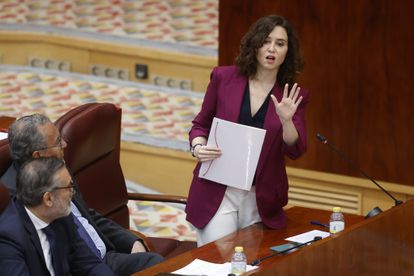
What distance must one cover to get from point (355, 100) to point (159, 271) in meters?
2.02

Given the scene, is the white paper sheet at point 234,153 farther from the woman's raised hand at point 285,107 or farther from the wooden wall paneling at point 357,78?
the wooden wall paneling at point 357,78

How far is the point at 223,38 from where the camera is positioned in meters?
4.88

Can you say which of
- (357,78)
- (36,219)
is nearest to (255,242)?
(36,219)

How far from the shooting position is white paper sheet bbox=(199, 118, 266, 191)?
10.7 feet

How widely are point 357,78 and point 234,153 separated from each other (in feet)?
4.90

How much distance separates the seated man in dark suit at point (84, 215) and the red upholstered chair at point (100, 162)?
138 mm

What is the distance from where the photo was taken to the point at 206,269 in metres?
2.91

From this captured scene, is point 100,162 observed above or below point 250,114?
below

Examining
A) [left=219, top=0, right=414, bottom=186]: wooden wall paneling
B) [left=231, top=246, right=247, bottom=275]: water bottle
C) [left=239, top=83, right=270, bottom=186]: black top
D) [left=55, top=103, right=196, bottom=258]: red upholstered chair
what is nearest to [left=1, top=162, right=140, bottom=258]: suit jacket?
[left=55, top=103, right=196, bottom=258]: red upholstered chair

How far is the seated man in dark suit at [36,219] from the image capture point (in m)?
2.73

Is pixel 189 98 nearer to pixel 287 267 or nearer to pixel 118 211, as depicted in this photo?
pixel 118 211

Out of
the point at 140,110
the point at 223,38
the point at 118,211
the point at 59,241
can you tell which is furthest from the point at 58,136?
the point at 140,110

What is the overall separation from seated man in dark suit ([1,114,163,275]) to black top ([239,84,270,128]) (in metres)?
0.54

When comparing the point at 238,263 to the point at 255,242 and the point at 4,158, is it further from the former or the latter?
the point at 4,158
